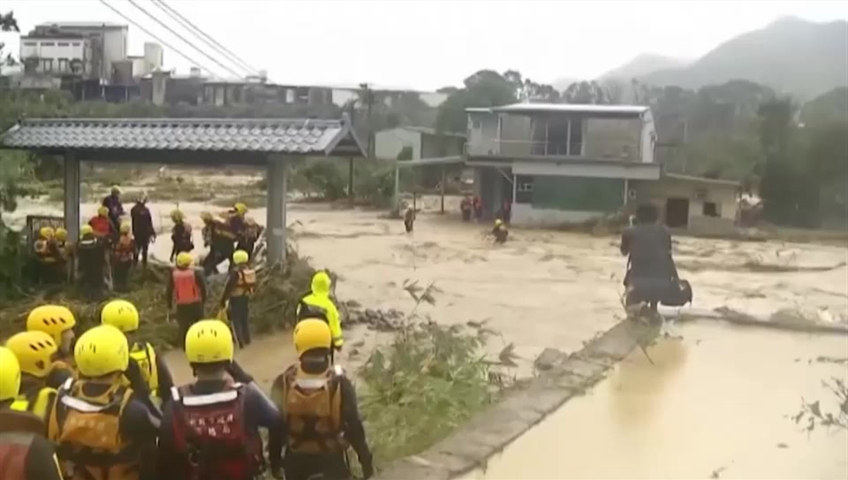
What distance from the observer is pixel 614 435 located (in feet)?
24.1

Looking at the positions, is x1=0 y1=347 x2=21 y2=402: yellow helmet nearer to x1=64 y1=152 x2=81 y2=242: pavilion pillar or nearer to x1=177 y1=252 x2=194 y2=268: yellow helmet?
x1=177 y1=252 x2=194 y2=268: yellow helmet

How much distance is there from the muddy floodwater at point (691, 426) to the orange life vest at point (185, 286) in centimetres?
423

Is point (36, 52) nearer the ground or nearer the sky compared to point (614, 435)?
nearer the sky

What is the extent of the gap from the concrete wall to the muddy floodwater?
898 inches

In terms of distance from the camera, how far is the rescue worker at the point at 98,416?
3914mm

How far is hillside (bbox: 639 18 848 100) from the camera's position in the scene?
34.4 meters

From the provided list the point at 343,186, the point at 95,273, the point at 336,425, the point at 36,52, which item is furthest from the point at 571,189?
the point at 336,425

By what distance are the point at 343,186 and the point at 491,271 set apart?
2142 cm

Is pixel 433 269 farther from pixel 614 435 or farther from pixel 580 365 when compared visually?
pixel 614 435

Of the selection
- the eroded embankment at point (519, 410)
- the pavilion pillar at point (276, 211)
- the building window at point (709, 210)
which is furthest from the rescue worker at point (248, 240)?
the building window at point (709, 210)

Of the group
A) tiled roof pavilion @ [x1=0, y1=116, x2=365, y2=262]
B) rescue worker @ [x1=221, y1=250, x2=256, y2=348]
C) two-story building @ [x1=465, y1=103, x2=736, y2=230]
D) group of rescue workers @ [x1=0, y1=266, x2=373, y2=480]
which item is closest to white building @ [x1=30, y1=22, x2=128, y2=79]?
tiled roof pavilion @ [x1=0, y1=116, x2=365, y2=262]

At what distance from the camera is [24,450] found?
328 cm

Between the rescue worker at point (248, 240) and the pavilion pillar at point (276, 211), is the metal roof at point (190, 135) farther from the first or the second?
the rescue worker at point (248, 240)

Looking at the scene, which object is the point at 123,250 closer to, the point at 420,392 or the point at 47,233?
the point at 47,233
